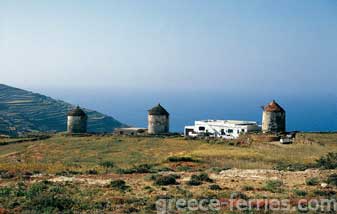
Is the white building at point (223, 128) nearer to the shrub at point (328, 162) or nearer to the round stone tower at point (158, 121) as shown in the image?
the round stone tower at point (158, 121)

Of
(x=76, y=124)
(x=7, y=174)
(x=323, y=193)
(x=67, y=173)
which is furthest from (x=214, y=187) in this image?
(x=76, y=124)

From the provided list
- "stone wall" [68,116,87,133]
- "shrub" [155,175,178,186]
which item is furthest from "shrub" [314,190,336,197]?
"stone wall" [68,116,87,133]

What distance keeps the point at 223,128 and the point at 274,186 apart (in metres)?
44.8

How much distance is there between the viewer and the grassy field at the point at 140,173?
1700 centimetres

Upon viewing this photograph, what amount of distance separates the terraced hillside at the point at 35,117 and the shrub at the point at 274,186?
10235 centimetres

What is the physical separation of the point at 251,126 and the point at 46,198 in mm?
47204

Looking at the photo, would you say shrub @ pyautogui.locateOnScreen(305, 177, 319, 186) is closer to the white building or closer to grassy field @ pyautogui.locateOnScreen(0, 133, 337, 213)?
grassy field @ pyautogui.locateOnScreen(0, 133, 337, 213)

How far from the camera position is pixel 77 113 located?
187 ft

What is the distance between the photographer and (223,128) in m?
64.2

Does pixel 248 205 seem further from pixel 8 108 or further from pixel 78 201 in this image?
pixel 8 108

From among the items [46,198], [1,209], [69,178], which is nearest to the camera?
[1,209]

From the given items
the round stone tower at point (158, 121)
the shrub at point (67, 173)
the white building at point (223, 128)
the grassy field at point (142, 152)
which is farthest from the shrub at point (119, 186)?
the white building at point (223, 128)

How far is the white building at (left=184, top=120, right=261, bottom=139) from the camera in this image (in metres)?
60.3

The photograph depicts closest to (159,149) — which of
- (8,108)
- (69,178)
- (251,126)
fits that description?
(69,178)
